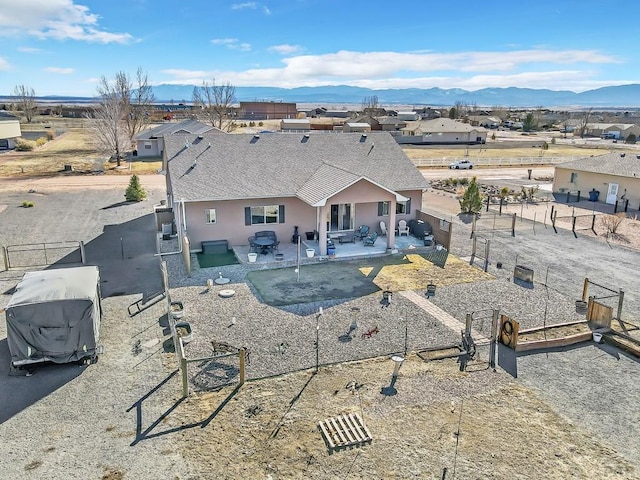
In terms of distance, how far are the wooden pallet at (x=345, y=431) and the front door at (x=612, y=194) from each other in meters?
34.7

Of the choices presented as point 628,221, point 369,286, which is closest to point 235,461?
point 369,286

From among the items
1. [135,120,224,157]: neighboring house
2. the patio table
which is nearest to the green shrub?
[135,120,224,157]: neighboring house

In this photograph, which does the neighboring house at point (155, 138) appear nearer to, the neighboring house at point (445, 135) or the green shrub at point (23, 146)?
the green shrub at point (23, 146)

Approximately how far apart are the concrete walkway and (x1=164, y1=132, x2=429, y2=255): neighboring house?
18.6 ft

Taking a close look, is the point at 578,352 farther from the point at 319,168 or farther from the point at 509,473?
the point at 319,168

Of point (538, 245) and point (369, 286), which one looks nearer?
point (369, 286)

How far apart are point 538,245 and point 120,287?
21.0 meters

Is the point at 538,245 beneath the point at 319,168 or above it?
beneath

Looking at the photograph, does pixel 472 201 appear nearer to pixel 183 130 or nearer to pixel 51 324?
pixel 51 324

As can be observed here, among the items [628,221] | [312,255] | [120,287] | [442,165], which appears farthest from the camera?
[442,165]

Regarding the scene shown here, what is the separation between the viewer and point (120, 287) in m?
19.3

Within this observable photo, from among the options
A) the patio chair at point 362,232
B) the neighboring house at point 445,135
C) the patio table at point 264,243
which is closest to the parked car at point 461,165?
the neighboring house at point 445,135

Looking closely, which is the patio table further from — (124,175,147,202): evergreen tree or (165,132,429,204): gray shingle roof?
(124,175,147,202): evergreen tree

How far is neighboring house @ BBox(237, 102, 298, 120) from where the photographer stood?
132 metres
